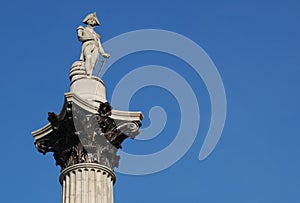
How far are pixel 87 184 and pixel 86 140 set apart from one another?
5.72 ft

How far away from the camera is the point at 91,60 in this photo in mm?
34000

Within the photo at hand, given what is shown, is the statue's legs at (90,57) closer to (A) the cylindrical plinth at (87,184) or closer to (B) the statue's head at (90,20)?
(B) the statue's head at (90,20)

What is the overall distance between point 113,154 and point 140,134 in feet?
4.23

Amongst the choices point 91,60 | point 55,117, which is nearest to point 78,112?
point 55,117

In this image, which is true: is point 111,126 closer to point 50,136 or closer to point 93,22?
point 50,136

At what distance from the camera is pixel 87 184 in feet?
101

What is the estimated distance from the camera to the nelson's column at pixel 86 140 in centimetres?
3091

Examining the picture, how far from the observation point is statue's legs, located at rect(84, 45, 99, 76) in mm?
33750

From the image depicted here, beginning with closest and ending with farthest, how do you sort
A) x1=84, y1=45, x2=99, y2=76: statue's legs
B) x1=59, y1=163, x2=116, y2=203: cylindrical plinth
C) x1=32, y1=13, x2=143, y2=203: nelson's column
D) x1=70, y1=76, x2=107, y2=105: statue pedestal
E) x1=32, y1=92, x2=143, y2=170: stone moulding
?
x1=59, y1=163, x2=116, y2=203: cylindrical plinth
x1=32, y1=13, x2=143, y2=203: nelson's column
x1=32, y1=92, x2=143, y2=170: stone moulding
x1=70, y1=76, x2=107, y2=105: statue pedestal
x1=84, y1=45, x2=99, y2=76: statue's legs

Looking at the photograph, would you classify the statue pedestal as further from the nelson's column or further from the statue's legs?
the statue's legs

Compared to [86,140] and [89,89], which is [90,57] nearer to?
[89,89]

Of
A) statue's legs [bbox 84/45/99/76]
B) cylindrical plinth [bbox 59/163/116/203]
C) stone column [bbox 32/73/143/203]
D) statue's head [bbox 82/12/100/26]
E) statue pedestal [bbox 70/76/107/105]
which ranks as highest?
statue's head [bbox 82/12/100/26]

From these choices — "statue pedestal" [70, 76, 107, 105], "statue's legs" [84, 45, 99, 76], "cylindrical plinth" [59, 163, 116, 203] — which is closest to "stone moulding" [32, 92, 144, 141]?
"statue pedestal" [70, 76, 107, 105]

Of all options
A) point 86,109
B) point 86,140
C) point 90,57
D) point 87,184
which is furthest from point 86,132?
point 90,57
